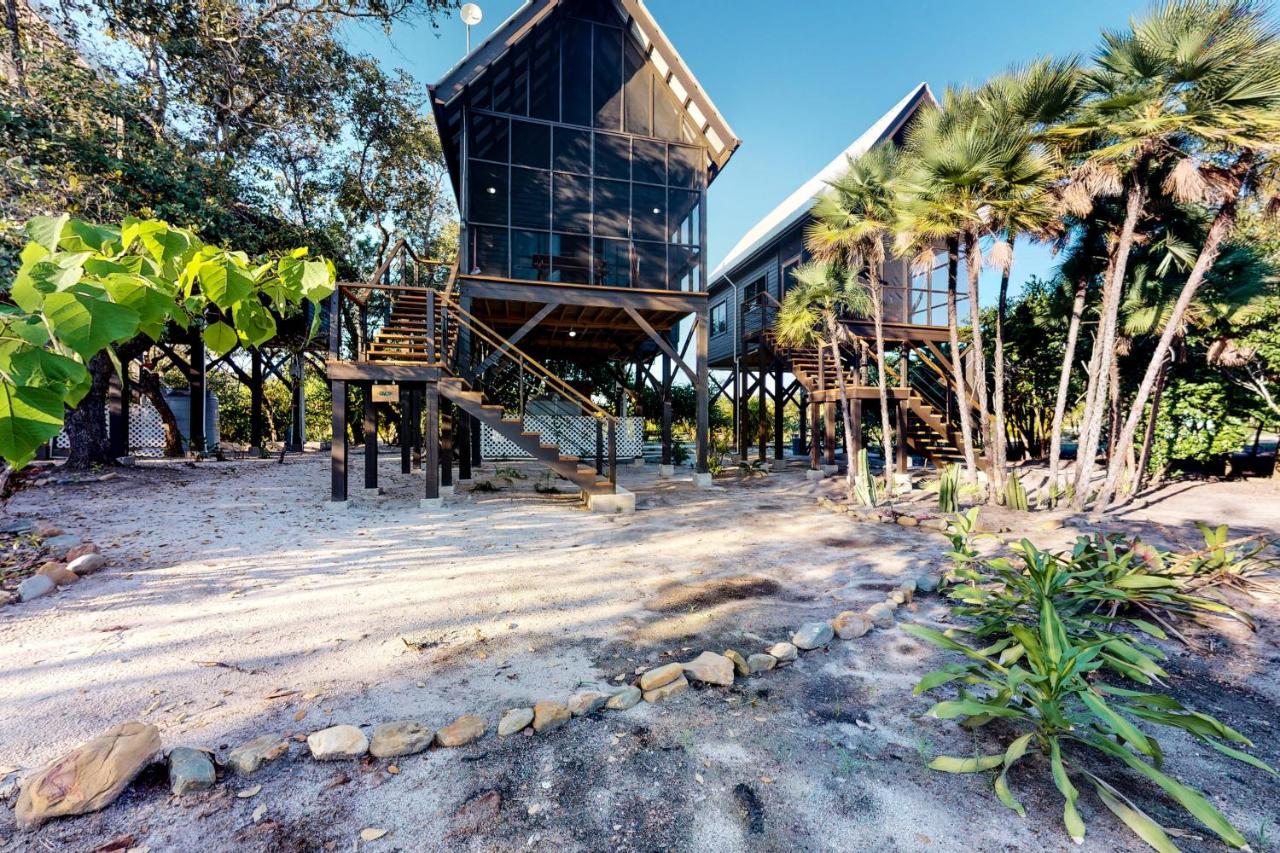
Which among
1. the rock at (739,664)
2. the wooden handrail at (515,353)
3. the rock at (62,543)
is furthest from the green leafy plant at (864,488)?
the rock at (62,543)

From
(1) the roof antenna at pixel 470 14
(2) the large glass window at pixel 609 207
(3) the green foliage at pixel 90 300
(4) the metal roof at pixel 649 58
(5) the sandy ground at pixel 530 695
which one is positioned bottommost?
(5) the sandy ground at pixel 530 695

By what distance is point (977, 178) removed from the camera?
7.45m

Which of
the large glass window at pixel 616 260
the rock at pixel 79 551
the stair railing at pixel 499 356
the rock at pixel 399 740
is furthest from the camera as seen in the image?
the large glass window at pixel 616 260

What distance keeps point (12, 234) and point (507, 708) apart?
11.7 m

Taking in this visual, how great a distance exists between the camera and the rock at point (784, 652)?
3.01 meters

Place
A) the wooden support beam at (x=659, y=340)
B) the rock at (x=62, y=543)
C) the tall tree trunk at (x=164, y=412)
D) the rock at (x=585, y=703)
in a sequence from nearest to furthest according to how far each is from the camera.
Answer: the rock at (x=585, y=703) → the rock at (x=62, y=543) → the wooden support beam at (x=659, y=340) → the tall tree trunk at (x=164, y=412)

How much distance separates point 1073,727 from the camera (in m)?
2.27

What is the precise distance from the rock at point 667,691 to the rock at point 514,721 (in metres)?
0.60

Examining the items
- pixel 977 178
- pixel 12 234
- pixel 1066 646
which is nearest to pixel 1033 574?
pixel 1066 646

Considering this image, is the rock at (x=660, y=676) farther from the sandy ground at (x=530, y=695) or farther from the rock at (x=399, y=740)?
the rock at (x=399, y=740)

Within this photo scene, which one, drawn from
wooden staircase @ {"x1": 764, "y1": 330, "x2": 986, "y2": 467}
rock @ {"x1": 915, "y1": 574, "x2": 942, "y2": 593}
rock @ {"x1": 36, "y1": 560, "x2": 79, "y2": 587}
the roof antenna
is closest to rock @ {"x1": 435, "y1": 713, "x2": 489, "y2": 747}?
rock @ {"x1": 915, "y1": 574, "x2": 942, "y2": 593}

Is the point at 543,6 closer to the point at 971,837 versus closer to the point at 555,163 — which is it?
the point at 555,163

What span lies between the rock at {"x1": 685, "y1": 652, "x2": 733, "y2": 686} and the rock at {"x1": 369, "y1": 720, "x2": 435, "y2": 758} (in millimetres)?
1345

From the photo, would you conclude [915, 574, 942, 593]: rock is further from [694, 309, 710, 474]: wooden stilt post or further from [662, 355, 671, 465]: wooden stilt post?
[662, 355, 671, 465]: wooden stilt post
